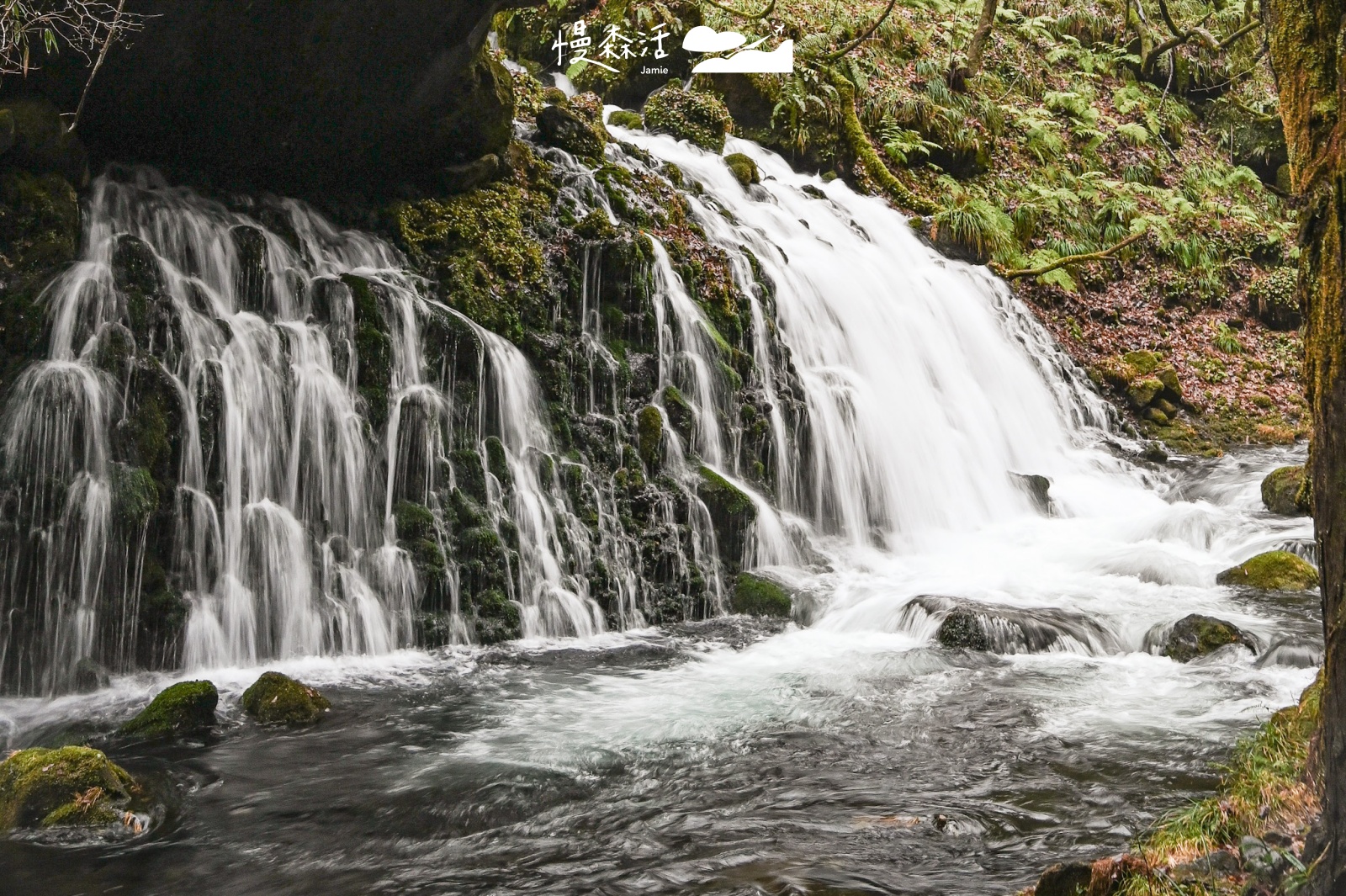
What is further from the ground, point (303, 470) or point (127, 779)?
point (303, 470)

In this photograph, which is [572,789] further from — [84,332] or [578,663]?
[84,332]

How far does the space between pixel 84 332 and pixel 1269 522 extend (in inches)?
483

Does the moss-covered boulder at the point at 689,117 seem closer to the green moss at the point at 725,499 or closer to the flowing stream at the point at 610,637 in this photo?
the flowing stream at the point at 610,637

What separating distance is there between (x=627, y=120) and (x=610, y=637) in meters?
11.3

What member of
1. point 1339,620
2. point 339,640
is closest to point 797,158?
point 339,640

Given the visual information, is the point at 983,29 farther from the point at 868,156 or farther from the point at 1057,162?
the point at 1057,162

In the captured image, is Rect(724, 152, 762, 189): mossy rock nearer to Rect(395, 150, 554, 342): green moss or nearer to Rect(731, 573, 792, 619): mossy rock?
Rect(395, 150, 554, 342): green moss

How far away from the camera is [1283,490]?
Result: 38.9 ft

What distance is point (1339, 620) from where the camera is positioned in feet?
8.49

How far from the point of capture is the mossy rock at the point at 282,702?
6.03 meters

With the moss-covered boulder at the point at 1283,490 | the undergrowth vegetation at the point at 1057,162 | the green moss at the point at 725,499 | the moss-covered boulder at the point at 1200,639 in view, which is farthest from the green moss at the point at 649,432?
the undergrowth vegetation at the point at 1057,162

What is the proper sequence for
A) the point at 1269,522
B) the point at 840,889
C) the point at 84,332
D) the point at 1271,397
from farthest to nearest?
the point at 1271,397 → the point at 1269,522 → the point at 84,332 → the point at 840,889

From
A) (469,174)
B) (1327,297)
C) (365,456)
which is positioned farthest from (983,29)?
Result: (1327,297)

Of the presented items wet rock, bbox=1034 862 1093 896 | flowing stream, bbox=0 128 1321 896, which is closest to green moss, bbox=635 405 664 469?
flowing stream, bbox=0 128 1321 896
